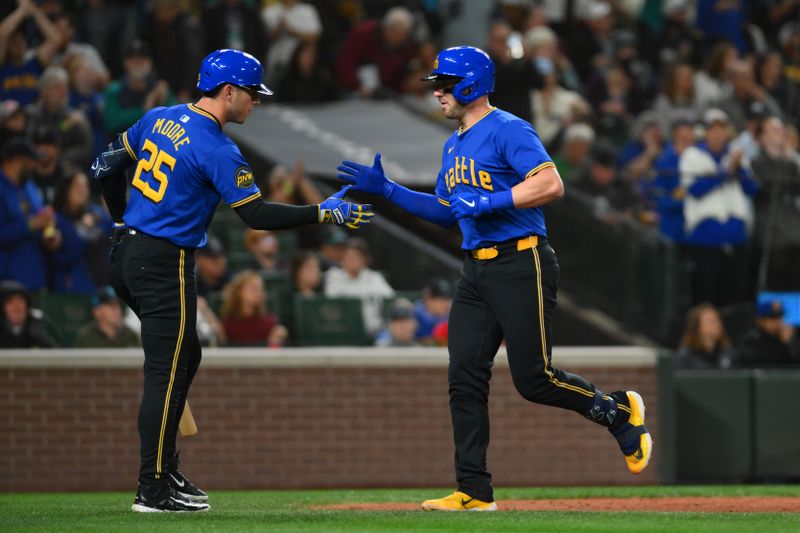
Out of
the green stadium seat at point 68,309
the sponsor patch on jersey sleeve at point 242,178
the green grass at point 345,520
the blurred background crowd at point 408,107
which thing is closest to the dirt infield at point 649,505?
the green grass at point 345,520

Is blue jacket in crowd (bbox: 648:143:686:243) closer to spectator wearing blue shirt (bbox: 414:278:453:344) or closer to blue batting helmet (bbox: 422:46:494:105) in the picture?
spectator wearing blue shirt (bbox: 414:278:453:344)

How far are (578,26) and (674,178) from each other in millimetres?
5220

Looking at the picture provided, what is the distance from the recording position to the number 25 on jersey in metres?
6.17

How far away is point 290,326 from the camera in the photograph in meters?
10.7

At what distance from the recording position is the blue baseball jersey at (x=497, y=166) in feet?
20.4

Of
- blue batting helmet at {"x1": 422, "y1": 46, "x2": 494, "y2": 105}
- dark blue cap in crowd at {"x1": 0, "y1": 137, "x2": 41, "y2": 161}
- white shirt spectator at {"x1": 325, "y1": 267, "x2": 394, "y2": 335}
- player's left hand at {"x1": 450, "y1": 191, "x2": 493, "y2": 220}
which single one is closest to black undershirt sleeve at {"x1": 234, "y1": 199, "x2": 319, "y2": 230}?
player's left hand at {"x1": 450, "y1": 191, "x2": 493, "y2": 220}

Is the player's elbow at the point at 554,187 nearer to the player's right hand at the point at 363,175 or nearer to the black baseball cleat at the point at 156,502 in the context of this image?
the player's right hand at the point at 363,175

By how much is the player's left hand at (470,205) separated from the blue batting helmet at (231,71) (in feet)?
3.36

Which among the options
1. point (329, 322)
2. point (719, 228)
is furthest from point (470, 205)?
point (719, 228)

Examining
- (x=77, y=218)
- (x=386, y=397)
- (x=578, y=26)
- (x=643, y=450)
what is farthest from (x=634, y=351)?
→ (x=578, y=26)

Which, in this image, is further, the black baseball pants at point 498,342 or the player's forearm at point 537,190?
the black baseball pants at point 498,342

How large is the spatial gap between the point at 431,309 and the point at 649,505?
364 centimetres

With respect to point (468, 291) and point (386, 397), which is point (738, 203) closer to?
point (386, 397)

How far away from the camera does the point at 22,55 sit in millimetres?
11891
